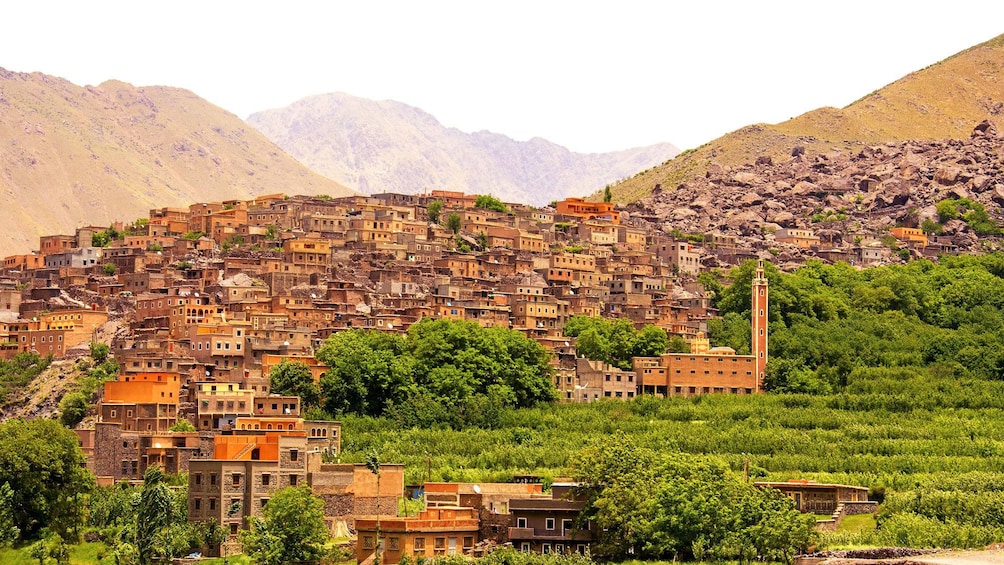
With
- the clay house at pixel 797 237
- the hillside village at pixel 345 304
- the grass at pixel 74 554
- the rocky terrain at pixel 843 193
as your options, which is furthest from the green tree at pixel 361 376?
the clay house at pixel 797 237

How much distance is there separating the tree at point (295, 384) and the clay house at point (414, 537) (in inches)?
886

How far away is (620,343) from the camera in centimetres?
9219

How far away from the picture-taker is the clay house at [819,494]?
65475 mm

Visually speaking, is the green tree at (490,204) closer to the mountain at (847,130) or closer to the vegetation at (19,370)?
the mountain at (847,130)

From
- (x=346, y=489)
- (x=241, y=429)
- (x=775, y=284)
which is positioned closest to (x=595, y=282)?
(x=775, y=284)

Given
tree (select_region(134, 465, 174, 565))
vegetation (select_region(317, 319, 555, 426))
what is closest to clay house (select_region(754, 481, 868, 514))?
vegetation (select_region(317, 319, 555, 426))

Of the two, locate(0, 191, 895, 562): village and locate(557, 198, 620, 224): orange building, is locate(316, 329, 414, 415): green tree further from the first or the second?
locate(557, 198, 620, 224): orange building

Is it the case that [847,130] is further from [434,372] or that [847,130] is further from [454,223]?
[434,372]

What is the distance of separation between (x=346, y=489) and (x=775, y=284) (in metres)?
46.9

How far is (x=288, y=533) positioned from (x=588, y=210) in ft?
253

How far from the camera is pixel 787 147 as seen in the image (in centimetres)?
16575

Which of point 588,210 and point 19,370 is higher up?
point 588,210

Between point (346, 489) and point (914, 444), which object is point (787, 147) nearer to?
point (914, 444)

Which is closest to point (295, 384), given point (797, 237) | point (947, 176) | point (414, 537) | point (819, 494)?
point (819, 494)
